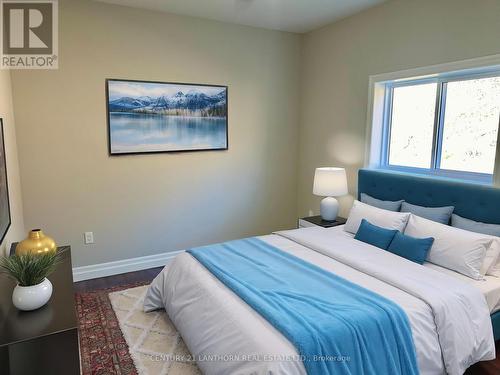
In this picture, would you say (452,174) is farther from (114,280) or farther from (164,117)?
(114,280)

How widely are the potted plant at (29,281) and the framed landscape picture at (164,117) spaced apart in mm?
1956

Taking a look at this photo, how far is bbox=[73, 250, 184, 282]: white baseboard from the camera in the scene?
3.67 m

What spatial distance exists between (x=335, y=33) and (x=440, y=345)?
3.34 m

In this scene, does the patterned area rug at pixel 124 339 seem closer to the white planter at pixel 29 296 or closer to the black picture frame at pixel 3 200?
the white planter at pixel 29 296

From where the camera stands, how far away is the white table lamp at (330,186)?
12.5ft

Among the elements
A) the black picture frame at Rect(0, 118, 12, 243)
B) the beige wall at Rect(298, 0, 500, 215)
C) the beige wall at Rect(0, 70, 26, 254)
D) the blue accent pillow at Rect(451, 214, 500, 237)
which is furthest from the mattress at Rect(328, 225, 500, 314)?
the beige wall at Rect(0, 70, 26, 254)

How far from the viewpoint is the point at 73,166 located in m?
3.51

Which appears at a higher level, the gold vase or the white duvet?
the gold vase

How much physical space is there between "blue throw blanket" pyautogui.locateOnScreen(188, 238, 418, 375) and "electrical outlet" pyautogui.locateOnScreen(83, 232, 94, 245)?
188 cm

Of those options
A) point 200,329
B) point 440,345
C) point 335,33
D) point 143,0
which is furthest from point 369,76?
point 200,329

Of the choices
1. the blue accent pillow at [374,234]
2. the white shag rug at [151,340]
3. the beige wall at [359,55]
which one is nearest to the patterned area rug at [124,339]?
the white shag rug at [151,340]

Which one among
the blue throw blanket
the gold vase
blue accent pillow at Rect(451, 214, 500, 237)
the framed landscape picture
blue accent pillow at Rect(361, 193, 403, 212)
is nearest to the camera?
the blue throw blanket

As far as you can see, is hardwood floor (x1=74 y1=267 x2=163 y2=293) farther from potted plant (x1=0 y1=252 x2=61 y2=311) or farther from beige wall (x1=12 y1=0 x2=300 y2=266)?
potted plant (x1=0 y1=252 x2=61 y2=311)

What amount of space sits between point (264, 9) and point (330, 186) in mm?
1935
